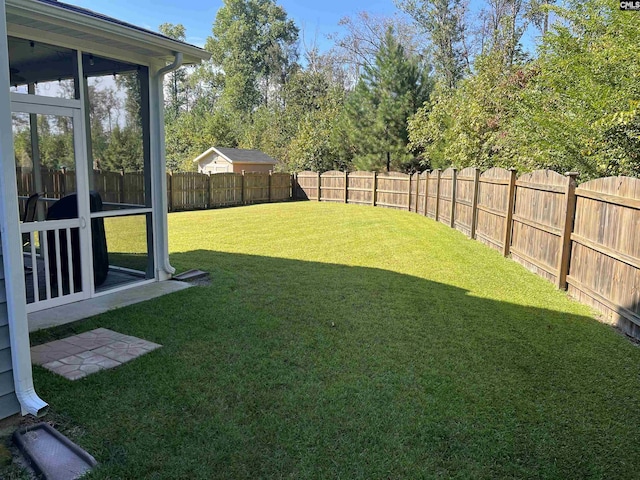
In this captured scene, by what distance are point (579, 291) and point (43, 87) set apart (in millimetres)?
6554

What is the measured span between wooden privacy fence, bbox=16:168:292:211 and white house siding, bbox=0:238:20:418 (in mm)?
2560

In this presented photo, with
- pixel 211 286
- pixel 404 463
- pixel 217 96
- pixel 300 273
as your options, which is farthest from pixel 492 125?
pixel 217 96

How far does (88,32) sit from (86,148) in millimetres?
1267

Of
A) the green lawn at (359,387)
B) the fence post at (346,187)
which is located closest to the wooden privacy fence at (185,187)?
the green lawn at (359,387)

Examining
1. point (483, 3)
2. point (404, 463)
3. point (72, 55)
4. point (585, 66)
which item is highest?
point (483, 3)

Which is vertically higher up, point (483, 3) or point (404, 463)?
point (483, 3)

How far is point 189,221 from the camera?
534 inches

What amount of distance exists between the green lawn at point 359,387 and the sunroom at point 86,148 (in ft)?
1.60

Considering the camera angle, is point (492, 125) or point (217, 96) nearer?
point (492, 125)

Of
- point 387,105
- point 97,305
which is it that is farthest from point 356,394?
point 387,105

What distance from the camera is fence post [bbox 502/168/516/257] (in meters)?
8.05

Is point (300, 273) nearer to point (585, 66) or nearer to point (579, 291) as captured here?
point (579, 291)

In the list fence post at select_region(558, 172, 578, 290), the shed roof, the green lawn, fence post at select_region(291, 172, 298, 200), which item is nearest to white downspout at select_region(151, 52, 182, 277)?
the green lawn

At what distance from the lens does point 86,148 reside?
5145 millimetres
